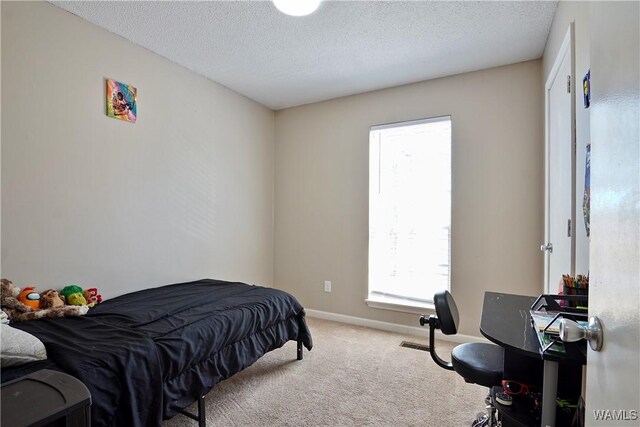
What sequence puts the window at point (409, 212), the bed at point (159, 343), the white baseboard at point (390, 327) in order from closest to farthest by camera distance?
1. the bed at point (159, 343)
2. the white baseboard at point (390, 327)
3. the window at point (409, 212)

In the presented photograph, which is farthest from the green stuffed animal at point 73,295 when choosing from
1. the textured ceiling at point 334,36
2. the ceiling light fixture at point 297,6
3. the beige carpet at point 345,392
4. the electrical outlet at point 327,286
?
the electrical outlet at point 327,286

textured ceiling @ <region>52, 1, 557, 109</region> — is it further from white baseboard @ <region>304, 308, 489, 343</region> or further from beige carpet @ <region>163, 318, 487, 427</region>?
beige carpet @ <region>163, 318, 487, 427</region>

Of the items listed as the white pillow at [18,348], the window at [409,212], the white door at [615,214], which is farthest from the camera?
the window at [409,212]

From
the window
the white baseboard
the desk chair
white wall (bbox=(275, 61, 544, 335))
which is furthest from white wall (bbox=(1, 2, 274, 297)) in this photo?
the desk chair

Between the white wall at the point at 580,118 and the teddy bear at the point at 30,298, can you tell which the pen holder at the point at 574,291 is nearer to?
the white wall at the point at 580,118

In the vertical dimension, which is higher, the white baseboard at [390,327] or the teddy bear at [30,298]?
the teddy bear at [30,298]

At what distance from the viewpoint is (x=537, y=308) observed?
1344 mm

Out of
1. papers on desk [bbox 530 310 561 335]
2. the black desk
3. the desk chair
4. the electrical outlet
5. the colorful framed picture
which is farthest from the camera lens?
the electrical outlet

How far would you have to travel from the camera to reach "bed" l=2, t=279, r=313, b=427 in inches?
51.4

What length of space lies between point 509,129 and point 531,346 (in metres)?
2.23

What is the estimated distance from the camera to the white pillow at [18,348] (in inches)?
47.1

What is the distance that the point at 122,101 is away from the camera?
7.69 feet

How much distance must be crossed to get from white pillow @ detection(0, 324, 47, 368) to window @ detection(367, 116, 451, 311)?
2.66m

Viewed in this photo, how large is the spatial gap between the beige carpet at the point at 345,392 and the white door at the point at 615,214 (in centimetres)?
134
